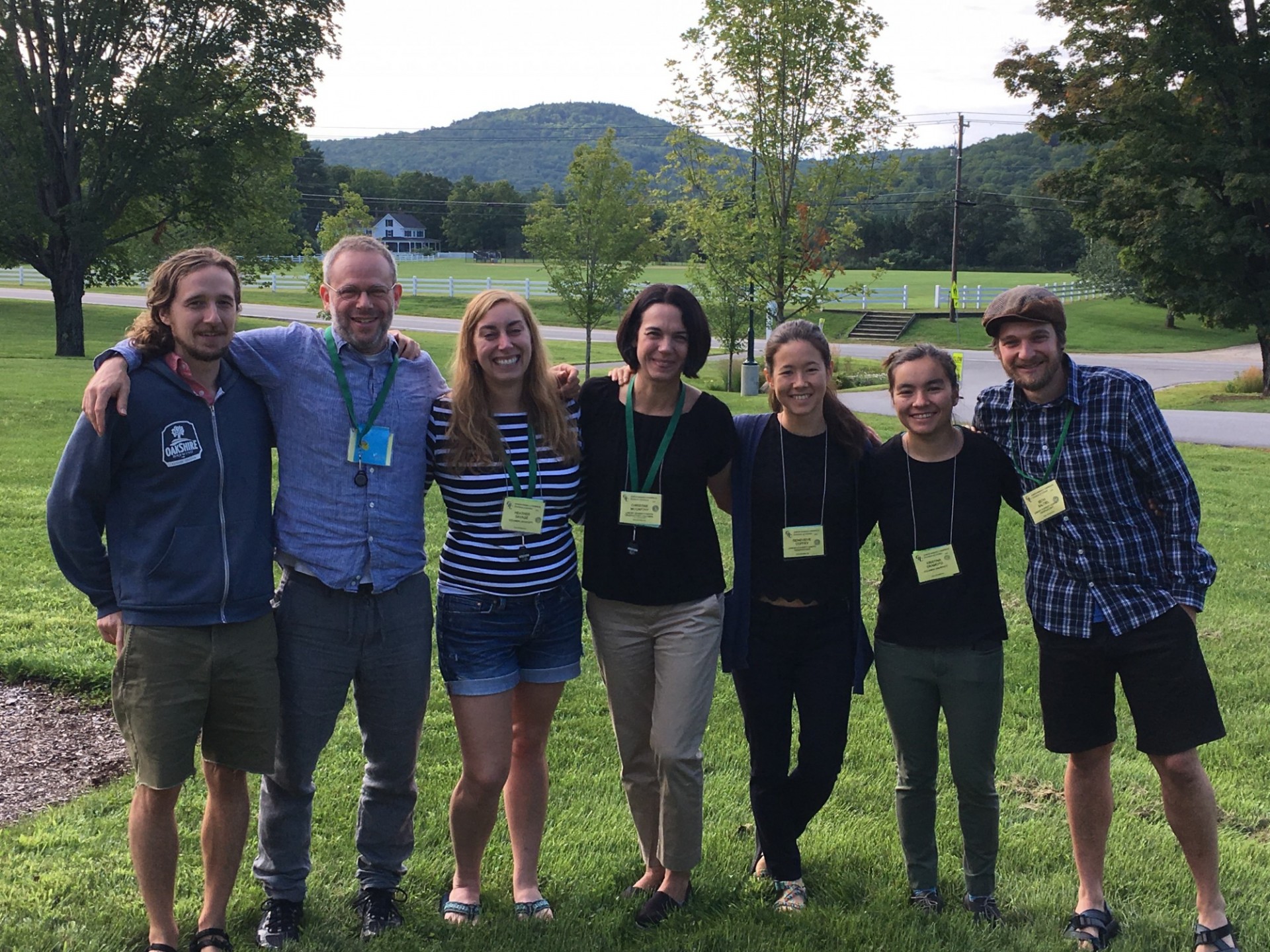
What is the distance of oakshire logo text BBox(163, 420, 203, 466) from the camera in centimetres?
315

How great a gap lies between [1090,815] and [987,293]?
177 feet

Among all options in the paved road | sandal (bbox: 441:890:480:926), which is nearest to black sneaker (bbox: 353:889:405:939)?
sandal (bbox: 441:890:480:926)

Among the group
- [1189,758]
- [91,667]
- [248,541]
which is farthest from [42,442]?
[1189,758]

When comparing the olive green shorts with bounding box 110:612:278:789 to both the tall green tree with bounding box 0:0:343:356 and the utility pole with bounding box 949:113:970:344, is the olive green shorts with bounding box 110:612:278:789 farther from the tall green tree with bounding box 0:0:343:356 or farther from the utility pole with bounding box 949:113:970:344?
the utility pole with bounding box 949:113:970:344

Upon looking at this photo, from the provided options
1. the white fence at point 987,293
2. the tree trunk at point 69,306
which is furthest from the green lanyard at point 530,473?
the white fence at point 987,293

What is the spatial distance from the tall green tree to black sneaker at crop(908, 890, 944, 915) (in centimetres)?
2652

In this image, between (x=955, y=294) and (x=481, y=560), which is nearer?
(x=481, y=560)

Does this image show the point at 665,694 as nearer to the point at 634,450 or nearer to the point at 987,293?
the point at 634,450

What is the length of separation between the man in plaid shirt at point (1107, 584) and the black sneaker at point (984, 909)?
0.83ft

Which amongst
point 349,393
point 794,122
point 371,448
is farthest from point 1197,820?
point 794,122

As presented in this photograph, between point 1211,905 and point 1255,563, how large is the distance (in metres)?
6.63

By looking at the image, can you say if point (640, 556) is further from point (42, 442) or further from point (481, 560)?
point (42, 442)

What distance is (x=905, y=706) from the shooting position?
3.75m

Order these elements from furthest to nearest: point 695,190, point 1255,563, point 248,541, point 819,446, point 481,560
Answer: point 695,190 → point 1255,563 → point 819,446 → point 481,560 → point 248,541
